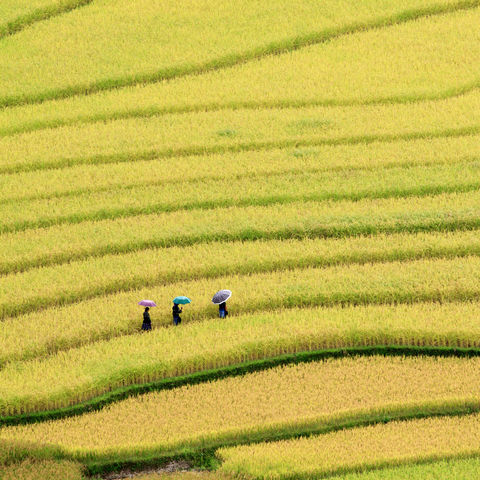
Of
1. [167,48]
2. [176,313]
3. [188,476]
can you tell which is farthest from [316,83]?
[188,476]

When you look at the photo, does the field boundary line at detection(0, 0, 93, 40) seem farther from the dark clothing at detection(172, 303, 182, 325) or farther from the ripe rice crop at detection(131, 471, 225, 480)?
the ripe rice crop at detection(131, 471, 225, 480)

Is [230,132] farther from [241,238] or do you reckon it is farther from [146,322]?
[146,322]

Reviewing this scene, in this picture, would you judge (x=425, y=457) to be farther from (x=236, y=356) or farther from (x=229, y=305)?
(x=229, y=305)

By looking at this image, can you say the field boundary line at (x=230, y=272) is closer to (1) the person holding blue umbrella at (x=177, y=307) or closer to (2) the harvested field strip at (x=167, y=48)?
(1) the person holding blue umbrella at (x=177, y=307)

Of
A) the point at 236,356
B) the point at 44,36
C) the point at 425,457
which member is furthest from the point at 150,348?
the point at 44,36

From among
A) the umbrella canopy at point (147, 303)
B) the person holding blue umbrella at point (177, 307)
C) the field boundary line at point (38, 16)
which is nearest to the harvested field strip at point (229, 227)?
the person holding blue umbrella at point (177, 307)

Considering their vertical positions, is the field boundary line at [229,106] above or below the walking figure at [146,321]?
above
